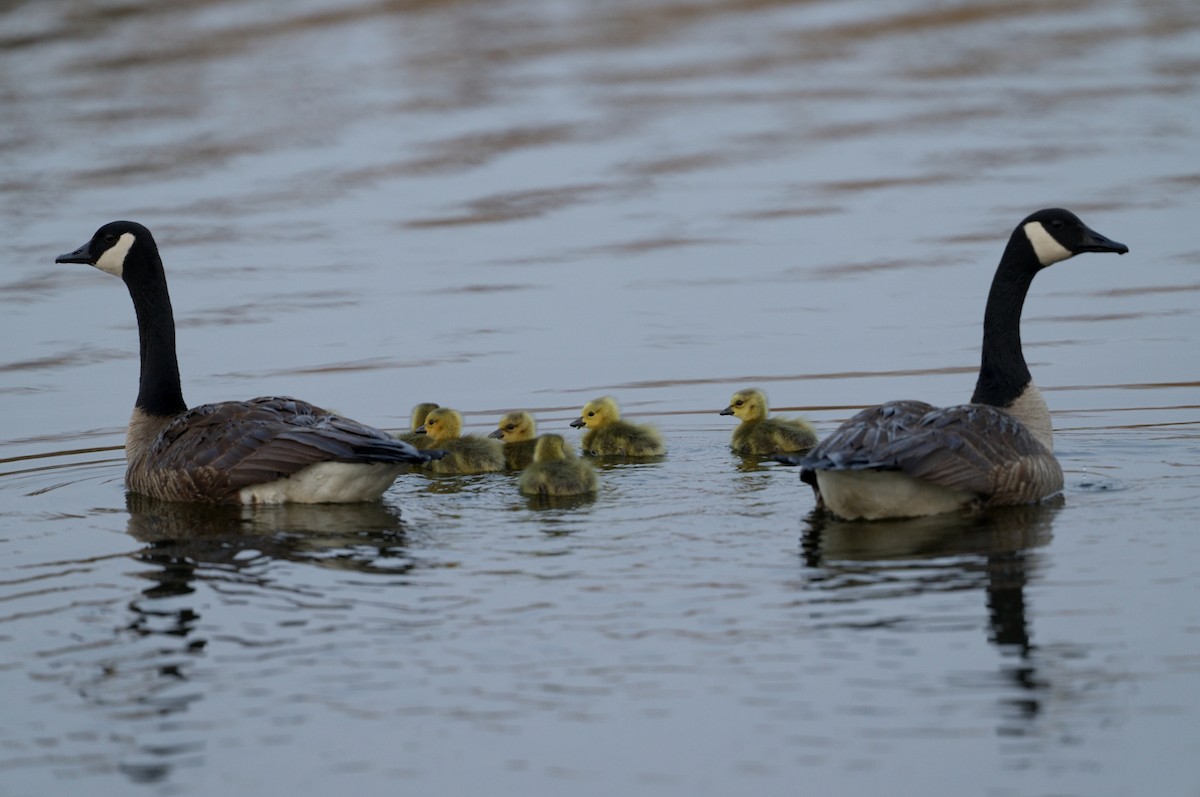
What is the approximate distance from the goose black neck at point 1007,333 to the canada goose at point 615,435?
78.2 inches

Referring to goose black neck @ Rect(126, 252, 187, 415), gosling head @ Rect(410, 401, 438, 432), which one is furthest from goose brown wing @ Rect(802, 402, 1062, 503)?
goose black neck @ Rect(126, 252, 187, 415)

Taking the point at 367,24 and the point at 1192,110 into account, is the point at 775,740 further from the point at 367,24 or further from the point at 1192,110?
the point at 367,24

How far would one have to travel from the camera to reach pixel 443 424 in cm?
1117

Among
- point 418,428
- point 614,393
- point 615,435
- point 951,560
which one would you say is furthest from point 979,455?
point 614,393

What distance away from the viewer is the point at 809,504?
382 inches

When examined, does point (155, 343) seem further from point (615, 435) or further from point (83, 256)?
point (615, 435)

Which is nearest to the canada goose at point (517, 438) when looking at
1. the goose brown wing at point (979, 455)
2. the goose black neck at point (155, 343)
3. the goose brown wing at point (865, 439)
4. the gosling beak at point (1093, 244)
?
the goose black neck at point (155, 343)

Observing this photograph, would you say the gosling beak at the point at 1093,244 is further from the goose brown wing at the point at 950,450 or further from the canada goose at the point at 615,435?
the canada goose at the point at 615,435

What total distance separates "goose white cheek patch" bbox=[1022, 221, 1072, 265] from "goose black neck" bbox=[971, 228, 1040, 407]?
0.04 metres

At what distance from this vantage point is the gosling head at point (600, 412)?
11477 millimetres

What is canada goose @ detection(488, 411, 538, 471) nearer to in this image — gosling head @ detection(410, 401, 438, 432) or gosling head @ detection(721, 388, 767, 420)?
gosling head @ detection(410, 401, 438, 432)

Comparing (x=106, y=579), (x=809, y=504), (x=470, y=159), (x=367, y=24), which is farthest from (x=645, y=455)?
(x=367, y=24)

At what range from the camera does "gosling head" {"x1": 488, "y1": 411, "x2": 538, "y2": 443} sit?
37.1 ft

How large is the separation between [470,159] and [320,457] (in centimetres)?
1424
